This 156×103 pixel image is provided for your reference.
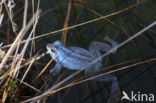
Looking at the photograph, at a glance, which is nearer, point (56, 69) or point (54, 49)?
point (56, 69)

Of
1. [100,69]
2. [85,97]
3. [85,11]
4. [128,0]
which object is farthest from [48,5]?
[85,97]

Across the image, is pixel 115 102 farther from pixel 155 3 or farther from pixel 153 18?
pixel 155 3

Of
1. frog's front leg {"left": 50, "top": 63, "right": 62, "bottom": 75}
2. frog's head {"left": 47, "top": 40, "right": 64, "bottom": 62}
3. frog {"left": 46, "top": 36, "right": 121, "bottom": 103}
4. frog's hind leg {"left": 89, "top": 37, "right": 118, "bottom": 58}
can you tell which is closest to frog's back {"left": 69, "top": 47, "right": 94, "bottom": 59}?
frog {"left": 46, "top": 36, "right": 121, "bottom": 103}

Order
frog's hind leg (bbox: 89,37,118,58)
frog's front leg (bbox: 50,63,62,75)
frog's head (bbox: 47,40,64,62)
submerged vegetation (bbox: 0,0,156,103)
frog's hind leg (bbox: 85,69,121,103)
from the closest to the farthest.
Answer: submerged vegetation (bbox: 0,0,156,103) → frog's hind leg (bbox: 85,69,121,103) → frog's front leg (bbox: 50,63,62,75) → frog's head (bbox: 47,40,64,62) → frog's hind leg (bbox: 89,37,118,58)

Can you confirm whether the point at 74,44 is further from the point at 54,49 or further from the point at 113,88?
the point at 113,88

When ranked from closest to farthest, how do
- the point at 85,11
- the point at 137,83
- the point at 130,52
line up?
the point at 137,83
the point at 130,52
the point at 85,11

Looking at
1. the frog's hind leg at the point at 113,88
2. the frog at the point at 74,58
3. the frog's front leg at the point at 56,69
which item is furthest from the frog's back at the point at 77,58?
the frog's hind leg at the point at 113,88

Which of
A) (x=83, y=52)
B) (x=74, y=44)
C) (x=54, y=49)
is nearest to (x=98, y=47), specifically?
(x=83, y=52)

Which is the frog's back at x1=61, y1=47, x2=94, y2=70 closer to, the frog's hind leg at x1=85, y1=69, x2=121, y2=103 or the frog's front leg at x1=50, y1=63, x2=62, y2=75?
the frog's front leg at x1=50, y1=63, x2=62, y2=75
